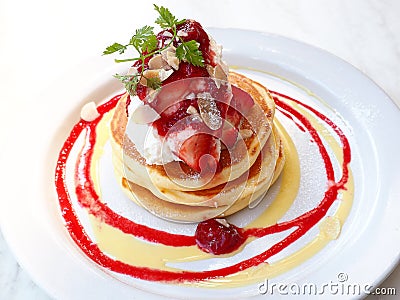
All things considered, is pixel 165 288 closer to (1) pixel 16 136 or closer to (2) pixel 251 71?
(1) pixel 16 136

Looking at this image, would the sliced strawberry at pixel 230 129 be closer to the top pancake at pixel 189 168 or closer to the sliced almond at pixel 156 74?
the top pancake at pixel 189 168

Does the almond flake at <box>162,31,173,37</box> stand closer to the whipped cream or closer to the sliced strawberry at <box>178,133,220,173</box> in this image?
the whipped cream

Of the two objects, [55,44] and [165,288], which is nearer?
[165,288]

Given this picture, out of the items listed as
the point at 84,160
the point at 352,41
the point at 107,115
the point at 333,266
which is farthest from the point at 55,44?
the point at 333,266

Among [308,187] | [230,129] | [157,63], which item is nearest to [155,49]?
[157,63]

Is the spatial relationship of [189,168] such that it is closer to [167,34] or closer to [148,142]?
A: [148,142]

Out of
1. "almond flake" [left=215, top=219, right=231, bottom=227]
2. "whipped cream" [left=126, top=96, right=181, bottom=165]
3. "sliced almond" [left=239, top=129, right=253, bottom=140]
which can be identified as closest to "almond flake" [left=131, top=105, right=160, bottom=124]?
"whipped cream" [left=126, top=96, right=181, bottom=165]
